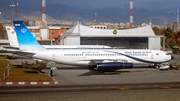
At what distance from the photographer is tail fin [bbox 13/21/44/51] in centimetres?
3891

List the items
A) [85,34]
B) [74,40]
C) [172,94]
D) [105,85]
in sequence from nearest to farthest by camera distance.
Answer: [172,94] < [105,85] < [74,40] < [85,34]

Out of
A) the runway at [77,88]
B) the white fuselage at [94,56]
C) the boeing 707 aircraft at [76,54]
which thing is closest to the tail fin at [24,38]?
the boeing 707 aircraft at [76,54]

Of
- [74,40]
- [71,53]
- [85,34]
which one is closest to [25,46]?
[71,53]

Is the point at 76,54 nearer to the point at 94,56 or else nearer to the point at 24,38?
the point at 94,56

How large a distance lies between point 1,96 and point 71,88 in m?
7.94

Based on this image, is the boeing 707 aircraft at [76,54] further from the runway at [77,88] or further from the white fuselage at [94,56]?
the runway at [77,88]

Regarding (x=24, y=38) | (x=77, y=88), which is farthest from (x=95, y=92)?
(x=24, y=38)

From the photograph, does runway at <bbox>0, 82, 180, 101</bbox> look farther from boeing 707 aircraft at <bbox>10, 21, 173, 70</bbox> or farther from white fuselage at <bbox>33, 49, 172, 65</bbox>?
white fuselage at <bbox>33, 49, 172, 65</bbox>

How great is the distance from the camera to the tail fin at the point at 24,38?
128 feet

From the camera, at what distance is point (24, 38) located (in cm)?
3941

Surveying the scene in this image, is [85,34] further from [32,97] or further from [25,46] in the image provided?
[32,97]

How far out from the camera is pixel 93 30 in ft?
285

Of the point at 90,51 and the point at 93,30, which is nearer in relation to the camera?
the point at 90,51

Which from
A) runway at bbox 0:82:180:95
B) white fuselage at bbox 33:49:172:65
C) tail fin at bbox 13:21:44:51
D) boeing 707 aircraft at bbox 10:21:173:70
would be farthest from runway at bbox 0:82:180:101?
tail fin at bbox 13:21:44:51
